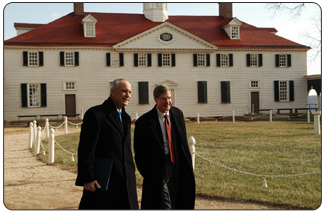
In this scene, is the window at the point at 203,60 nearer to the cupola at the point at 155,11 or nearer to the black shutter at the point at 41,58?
the cupola at the point at 155,11

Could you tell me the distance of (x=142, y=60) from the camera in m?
33.9

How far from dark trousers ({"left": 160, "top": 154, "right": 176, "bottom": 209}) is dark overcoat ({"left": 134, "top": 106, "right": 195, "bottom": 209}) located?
0.12 feet

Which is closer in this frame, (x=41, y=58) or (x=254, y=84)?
(x=41, y=58)

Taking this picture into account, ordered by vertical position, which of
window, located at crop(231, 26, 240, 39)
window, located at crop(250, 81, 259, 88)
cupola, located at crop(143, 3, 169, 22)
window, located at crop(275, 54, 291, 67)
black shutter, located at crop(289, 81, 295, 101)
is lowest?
black shutter, located at crop(289, 81, 295, 101)

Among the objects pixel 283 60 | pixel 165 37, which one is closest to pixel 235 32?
pixel 283 60

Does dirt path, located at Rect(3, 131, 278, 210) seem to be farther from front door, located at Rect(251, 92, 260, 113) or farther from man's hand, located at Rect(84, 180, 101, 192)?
front door, located at Rect(251, 92, 260, 113)

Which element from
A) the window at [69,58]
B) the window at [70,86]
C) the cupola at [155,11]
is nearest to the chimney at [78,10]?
the window at [69,58]

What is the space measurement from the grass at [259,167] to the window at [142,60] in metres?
16.6

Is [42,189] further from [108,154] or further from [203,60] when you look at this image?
[203,60]

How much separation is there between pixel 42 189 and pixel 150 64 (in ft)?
85.9

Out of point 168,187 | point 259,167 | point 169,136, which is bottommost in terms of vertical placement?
point 259,167

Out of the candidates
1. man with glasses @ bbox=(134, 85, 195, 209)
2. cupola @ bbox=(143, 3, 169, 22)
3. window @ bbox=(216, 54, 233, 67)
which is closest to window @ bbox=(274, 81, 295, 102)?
window @ bbox=(216, 54, 233, 67)

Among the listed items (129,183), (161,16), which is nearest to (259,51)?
(161,16)

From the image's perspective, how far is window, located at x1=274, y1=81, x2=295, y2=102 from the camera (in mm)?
35844
